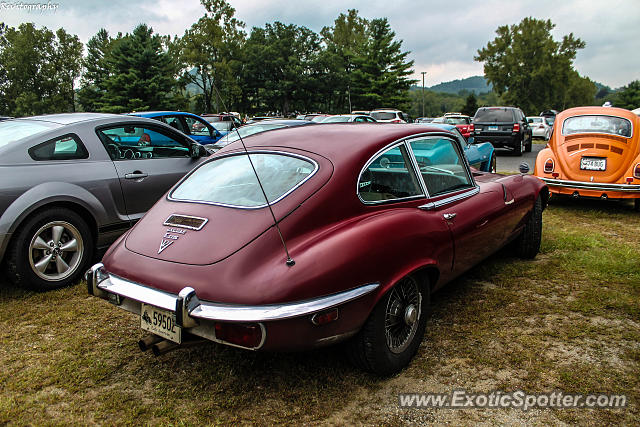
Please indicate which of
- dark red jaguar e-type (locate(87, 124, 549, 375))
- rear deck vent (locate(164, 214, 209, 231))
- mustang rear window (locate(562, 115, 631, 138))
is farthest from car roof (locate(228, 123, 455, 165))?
mustang rear window (locate(562, 115, 631, 138))

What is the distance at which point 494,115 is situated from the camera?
17188 mm

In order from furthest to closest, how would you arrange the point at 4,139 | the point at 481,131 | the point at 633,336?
the point at 481,131 < the point at 4,139 < the point at 633,336

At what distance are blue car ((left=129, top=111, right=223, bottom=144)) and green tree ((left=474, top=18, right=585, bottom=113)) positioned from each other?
5422 cm

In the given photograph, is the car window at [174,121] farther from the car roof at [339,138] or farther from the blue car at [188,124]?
the car roof at [339,138]

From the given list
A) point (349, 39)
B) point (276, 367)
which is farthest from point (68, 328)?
point (349, 39)

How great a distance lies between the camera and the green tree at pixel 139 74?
130ft

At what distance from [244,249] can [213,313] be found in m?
0.36

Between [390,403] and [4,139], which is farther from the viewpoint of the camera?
[4,139]

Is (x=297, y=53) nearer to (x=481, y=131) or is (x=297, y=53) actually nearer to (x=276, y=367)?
(x=481, y=131)

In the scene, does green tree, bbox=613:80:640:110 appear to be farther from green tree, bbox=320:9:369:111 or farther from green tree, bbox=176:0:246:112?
green tree, bbox=176:0:246:112

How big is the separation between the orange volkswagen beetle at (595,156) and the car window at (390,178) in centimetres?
513

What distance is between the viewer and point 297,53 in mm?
61188

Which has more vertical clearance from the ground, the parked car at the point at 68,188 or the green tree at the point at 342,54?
the green tree at the point at 342,54

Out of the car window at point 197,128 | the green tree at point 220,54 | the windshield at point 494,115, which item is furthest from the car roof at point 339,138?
the green tree at point 220,54
